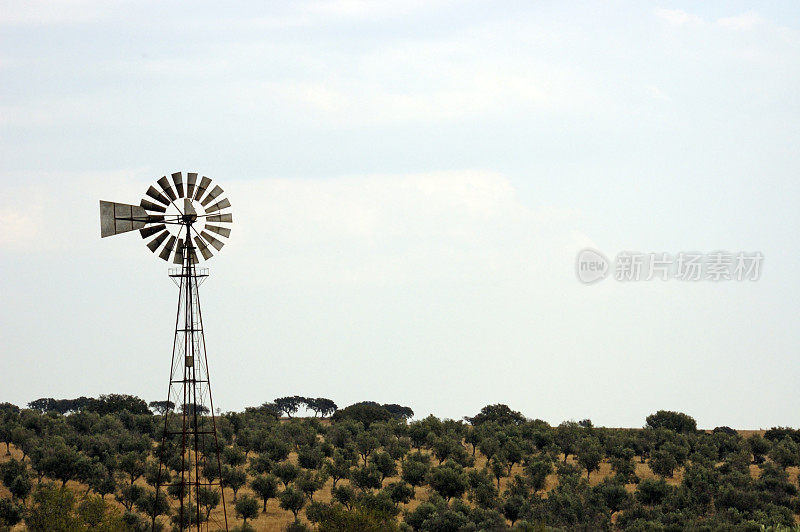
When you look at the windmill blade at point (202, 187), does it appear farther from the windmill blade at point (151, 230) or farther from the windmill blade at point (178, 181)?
the windmill blade at point (151, 230)

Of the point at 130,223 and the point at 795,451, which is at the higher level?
the point at 130,223

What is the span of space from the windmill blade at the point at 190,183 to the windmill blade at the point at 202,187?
0.30m

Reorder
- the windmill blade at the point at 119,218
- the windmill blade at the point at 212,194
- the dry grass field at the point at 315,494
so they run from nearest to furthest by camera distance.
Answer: the windmill blade at the point at 119,218 → the windmill blade at the point at 212,194 → the dry grass field at the point at 315,494

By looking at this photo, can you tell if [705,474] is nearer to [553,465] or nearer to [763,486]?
[763,486]

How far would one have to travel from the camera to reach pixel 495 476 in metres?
101

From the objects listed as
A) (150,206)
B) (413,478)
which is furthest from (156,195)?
(413,478)

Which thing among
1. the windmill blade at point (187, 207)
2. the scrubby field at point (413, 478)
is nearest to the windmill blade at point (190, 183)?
the windmill blade at point (187, 207)

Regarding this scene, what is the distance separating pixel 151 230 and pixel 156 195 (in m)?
1.83

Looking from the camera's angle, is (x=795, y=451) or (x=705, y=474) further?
(x=795, y=451)

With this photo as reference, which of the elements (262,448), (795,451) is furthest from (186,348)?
(795,451)

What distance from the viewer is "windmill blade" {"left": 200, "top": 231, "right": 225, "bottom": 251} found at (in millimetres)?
49656

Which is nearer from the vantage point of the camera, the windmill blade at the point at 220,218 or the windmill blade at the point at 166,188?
the windmill blade at the point at 166,188

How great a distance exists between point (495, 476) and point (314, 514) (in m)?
30.0

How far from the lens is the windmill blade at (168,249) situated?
4894 centimetres
